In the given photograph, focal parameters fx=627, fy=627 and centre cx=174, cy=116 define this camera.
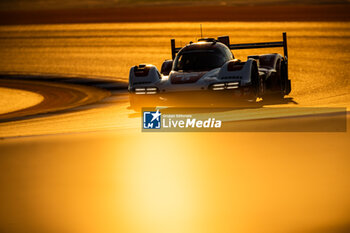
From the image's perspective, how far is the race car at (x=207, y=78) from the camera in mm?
11219

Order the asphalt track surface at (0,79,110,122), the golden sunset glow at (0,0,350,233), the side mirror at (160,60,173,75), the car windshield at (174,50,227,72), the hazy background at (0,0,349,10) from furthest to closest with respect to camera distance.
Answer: the hazy background at (0,0,349,10)
the asphalt track surface at (0,79,110,122)
the side mirror at (160,60,173,75)
the car windshield at (174,50,227,72)
the golden sunset glow at (0,0,350,233)

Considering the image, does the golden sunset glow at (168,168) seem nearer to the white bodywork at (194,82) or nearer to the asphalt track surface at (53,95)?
the asphalt track surface at (53,95)

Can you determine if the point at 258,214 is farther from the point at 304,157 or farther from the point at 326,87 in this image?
the point at 326,87

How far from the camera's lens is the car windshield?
39.9 ft

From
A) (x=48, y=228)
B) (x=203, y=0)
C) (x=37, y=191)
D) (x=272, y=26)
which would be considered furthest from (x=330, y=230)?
(x=203, y=0)

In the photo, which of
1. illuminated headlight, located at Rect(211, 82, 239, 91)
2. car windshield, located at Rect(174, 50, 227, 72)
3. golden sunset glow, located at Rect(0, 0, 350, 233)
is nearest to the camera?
golden sunset glow, located at Rect(0, 0, 350, 233)

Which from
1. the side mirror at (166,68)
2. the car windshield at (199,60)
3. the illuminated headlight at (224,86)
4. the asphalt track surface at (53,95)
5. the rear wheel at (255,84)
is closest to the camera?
the illuminated headlight at (224,86)

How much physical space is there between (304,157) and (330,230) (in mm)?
2442

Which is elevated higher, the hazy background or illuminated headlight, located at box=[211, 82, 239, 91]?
the hazy background

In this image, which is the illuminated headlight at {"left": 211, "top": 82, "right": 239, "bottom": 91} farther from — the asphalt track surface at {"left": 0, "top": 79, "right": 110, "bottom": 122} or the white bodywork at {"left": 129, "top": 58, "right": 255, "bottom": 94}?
the asphalt track surface at {"left": 0, "top": 79, "right": 110, "bottom": 122}

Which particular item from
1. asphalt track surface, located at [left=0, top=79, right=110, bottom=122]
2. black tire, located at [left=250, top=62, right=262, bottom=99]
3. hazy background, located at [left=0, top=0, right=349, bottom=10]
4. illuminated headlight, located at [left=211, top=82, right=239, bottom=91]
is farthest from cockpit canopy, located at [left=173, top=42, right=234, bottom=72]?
hazy background, located at [left=0, top=0, right=349, bottom=10]

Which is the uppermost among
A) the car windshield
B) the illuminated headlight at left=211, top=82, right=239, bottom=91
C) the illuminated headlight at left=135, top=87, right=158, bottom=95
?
the car windshield

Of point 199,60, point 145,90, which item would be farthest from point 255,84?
point 145,90

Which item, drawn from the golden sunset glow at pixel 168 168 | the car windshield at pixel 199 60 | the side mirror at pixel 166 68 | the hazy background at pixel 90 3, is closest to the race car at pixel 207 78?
the car windshield at pixel 199 60
